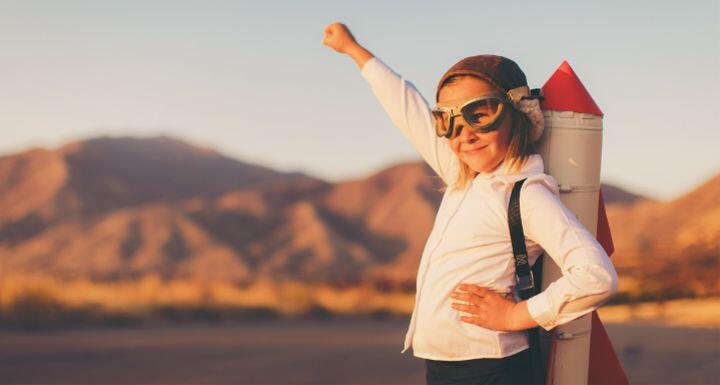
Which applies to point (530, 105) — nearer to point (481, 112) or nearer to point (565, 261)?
point (481, 112)

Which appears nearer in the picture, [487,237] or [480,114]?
[487,237]

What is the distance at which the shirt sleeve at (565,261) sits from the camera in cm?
212

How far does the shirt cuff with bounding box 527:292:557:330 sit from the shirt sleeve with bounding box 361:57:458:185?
648 millimetres

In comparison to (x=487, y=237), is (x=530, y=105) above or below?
above

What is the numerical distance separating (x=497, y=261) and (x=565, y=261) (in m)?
0.23

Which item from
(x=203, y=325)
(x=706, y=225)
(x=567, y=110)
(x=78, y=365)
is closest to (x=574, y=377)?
(x=567, y=110)

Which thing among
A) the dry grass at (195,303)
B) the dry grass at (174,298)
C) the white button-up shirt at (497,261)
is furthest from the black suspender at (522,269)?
the dry grass at (174,298)

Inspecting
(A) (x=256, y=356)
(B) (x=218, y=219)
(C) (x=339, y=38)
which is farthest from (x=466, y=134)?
(B) (x=218, y=219)

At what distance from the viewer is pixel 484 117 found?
2441mm

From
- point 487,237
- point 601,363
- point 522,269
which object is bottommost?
point 601,363

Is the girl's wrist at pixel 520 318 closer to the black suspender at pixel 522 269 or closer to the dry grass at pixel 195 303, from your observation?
the black suspender at pixel 522 269

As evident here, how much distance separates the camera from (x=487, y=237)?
2344mm

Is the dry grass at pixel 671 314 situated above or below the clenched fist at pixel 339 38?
below

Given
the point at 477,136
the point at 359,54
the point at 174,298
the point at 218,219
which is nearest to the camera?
the point at 477,136
